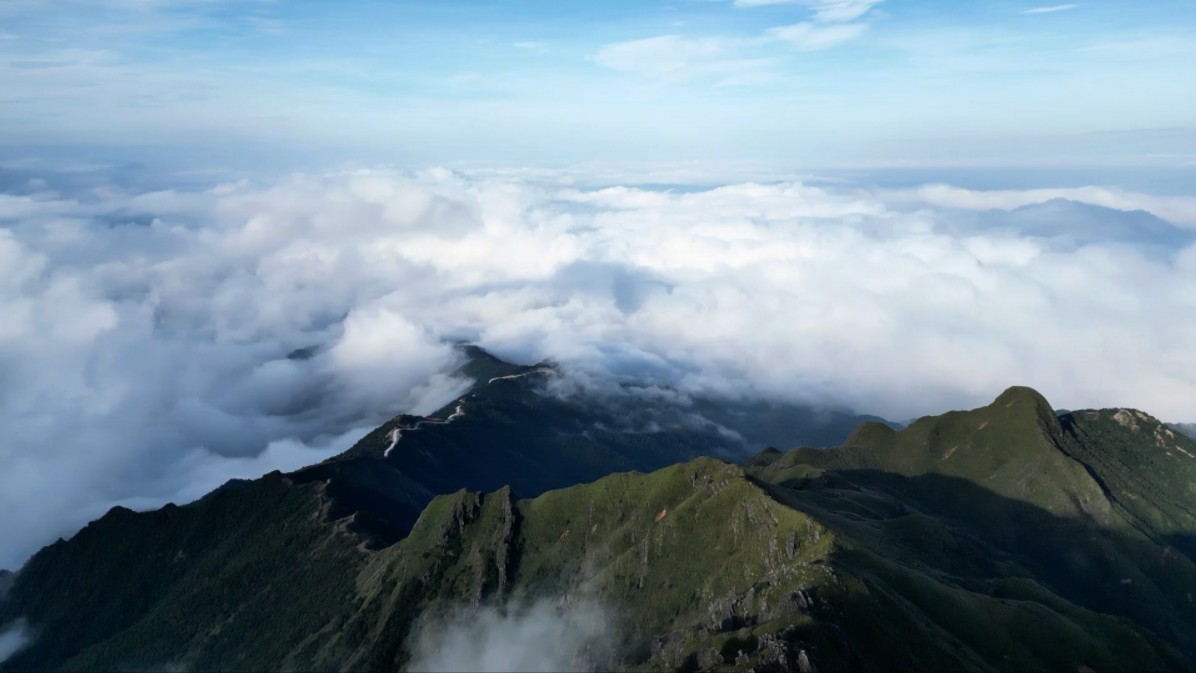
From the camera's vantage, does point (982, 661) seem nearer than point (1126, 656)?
Yes

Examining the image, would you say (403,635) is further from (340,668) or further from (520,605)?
(520,605)

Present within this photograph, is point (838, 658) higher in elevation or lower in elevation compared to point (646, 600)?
higher

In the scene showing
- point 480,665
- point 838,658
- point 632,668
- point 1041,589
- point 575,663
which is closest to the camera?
point 838,658

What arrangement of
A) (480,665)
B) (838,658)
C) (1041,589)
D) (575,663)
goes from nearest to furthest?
(838,658) → (575,663) → (480,665) → (1041,589)

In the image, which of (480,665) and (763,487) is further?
(763,487)

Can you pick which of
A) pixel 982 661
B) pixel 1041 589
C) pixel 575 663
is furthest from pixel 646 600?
pixel 1041 589

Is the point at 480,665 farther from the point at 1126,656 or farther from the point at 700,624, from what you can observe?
the point at 1126,656

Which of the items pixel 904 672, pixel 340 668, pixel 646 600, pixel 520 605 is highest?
pixel 904 672

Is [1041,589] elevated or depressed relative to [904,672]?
depressed

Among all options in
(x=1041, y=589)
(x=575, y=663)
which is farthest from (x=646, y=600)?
(x=1041, y=589)
